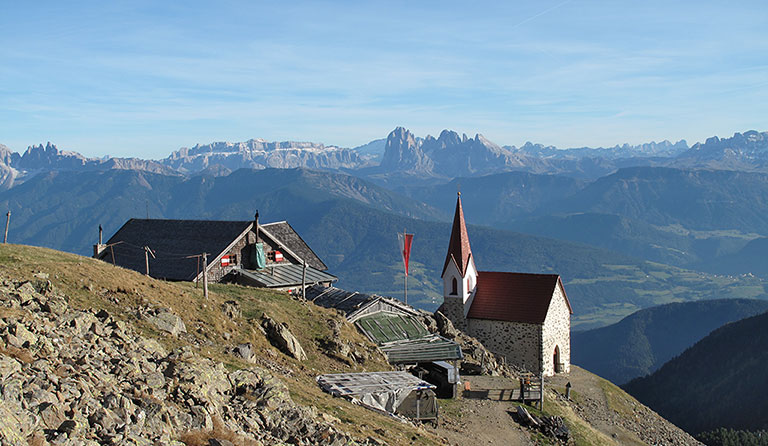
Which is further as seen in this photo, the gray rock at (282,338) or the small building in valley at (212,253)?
the small building in valley at (212,253)

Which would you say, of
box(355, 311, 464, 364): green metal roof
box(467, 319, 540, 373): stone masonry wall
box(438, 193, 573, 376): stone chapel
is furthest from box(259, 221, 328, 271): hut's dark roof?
box(355, 311, 464, 364): green metal roof

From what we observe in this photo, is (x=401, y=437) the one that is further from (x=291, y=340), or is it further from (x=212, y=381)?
(x=291, y=340)

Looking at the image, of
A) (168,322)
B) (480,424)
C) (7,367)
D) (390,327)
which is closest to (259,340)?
(168,322)

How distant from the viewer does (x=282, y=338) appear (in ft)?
103

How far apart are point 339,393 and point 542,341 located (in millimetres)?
34640

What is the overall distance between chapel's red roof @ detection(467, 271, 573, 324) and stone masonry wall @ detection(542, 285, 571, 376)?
2.48ft

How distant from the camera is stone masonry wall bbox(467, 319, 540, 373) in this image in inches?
2299

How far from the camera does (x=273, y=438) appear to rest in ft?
59.4

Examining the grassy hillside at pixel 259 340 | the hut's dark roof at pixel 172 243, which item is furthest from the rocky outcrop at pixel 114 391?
the hut's dark roof at pixel 172 243

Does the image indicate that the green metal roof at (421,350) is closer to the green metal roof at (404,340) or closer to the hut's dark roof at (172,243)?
the green metal roof at (404,340)

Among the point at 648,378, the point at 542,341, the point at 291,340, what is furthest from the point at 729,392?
the point at 291,340

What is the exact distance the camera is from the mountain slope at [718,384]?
108 m

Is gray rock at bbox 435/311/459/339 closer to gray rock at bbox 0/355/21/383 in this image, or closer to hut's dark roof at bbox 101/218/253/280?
hut's dark roof at bbox 101/218/253/280

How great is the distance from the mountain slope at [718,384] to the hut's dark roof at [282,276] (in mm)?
71016
